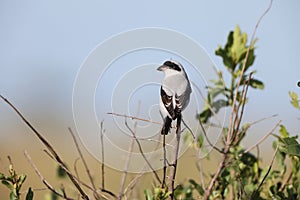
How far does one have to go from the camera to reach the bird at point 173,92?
1704mm

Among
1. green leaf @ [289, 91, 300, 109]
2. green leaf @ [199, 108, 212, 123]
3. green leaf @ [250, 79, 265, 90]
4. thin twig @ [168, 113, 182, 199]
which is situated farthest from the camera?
green leaf @ [250, 79, 265, 90]

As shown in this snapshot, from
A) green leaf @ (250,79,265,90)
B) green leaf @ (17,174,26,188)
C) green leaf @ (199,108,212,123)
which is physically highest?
green leaf @ (250,79,265,90)

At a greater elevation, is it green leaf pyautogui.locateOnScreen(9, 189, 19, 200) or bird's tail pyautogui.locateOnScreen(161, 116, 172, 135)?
bird's tail pyautogui.locateOnScreen(161, 116, 172, 135)

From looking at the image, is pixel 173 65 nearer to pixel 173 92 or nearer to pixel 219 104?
pixel 173 92

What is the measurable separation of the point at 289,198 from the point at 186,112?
22.8 inches

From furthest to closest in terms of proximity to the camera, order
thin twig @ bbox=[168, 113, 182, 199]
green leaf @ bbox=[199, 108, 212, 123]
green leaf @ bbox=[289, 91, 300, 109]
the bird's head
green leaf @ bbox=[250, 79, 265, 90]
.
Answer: green leaf @ bbox=[250, 79, 265, 90]
green leaf @ bbox=[199, 108, 212, 123]
green leaf @ bbox=[289, 91, 300, 109]
the bird's head
thin twig @ bbox=[168, 113, 182, 199]

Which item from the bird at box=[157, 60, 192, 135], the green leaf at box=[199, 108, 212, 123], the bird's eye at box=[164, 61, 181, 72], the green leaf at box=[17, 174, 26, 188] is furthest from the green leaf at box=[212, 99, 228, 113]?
the green leaf at box=[17, 174, 26, 188]

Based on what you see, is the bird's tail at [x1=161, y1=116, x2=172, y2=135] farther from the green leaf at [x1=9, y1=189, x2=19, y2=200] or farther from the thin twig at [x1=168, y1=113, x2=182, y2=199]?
the green leaf at [x1=9, y1=189, x2=19, y2=200]

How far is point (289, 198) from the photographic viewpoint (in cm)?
202

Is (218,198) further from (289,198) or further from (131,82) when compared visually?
(131,82)

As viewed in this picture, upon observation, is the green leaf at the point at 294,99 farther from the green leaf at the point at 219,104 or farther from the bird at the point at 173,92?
the bird at the point at 173,92

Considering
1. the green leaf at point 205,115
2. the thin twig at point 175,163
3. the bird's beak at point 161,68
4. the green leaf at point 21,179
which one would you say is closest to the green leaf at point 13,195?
the green leaf at point 21,179

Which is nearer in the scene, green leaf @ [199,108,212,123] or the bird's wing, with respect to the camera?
the bird's wing

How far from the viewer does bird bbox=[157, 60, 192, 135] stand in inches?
67.1
